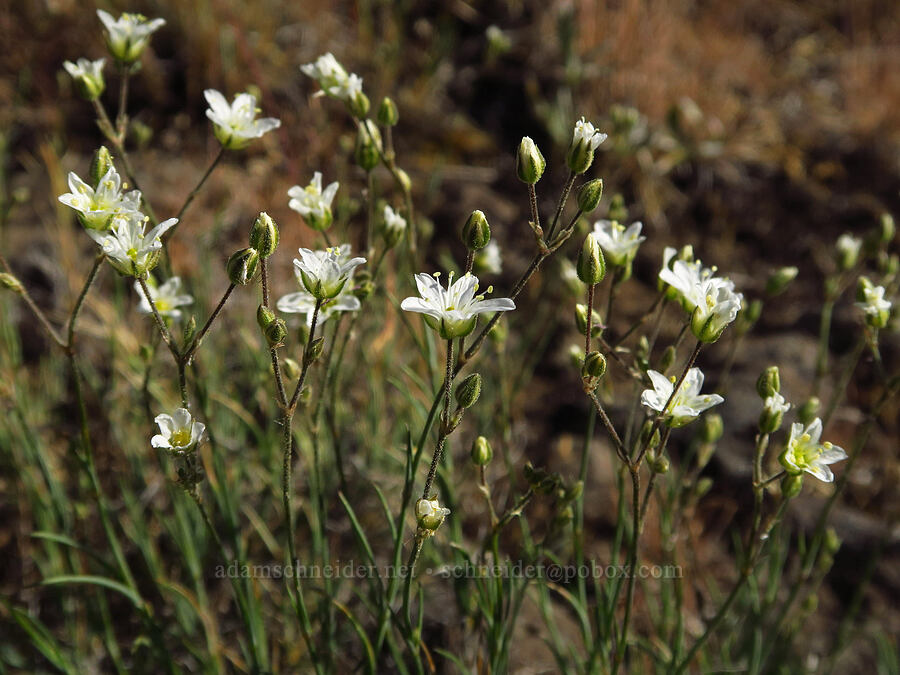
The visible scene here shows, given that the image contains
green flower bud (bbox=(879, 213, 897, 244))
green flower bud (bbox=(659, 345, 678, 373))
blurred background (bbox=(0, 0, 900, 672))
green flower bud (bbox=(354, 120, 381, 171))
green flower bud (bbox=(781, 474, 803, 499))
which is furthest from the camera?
blurred background (bbox=(0, 0, 900, 672))

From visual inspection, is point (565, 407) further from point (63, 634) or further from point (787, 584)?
point (63, 634)

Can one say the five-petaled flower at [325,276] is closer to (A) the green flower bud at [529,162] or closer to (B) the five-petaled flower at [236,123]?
(A) the green flower bud at [529,162]

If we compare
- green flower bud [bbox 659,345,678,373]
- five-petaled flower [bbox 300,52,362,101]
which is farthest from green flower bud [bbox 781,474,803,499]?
five-petaled flower [bbox 300,52,362,101]

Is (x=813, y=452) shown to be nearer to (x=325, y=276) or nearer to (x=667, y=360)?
(x=667, y=360)

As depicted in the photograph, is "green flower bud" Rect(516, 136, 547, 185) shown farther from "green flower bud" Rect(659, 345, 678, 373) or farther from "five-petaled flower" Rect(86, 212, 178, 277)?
"five-petaled flower" Rect(86, 212, 178, 277)

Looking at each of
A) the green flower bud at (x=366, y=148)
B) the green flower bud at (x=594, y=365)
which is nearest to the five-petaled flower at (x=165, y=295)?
the green flower bud at (x=366, y=148)

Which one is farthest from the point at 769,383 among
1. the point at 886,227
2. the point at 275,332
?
the point at 275,332
